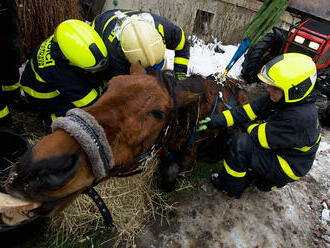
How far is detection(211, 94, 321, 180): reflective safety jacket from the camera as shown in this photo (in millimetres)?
2406

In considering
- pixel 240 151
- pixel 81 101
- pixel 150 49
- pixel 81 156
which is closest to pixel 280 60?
pixel 240 151

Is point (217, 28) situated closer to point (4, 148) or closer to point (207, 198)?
point (207, 198)

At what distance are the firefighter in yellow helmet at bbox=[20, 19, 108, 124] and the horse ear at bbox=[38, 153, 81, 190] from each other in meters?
1.85

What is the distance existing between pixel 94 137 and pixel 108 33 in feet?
7.33

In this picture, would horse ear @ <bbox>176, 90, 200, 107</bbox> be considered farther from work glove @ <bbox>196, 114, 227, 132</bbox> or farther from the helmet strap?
the helmet strap

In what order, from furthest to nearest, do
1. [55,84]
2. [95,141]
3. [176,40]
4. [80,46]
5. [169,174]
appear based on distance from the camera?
[176,40] → [55,84] → [169,174] → [80,46] → [95,141]

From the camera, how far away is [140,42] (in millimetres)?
2424

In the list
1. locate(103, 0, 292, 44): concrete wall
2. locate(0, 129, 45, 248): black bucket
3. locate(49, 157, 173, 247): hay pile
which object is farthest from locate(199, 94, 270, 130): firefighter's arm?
locate(103, 0, 292, 44): concrete wall

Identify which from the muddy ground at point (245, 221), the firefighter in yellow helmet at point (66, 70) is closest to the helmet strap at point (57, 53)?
the firefighter in yellow helmet at point (66, 70)

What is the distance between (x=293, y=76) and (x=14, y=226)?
9.58 feet

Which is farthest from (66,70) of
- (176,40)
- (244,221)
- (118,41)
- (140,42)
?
(244,221)

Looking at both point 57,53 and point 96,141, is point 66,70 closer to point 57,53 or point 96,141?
point 57,53

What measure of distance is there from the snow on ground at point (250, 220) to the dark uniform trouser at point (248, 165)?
33 cm

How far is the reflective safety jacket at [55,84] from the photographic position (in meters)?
2.83
